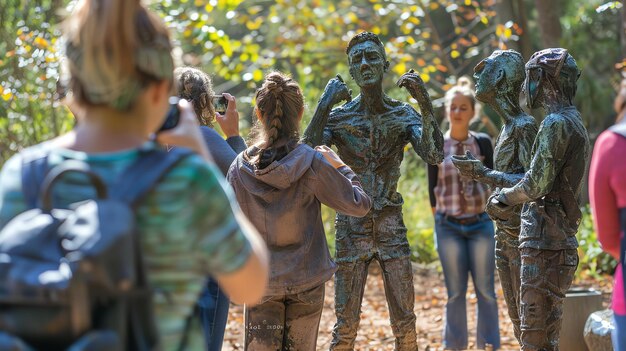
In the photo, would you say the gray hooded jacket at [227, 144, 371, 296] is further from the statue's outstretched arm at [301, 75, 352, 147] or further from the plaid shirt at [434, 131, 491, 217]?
the plaid shirt at [434, 131, 491, 217]

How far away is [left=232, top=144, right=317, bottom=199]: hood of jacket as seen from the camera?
5199 mm

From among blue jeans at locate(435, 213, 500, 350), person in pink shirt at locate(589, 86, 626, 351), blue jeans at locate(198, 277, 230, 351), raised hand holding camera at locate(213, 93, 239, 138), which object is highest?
raised hand holding camera at locate(213, 93, 239, 138)

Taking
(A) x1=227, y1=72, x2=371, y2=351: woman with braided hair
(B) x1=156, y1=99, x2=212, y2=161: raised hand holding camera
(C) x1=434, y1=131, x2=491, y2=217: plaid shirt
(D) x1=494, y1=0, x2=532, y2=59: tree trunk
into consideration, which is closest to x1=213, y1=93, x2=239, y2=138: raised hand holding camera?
(A) x1=227, y1=72, x2=371, y2=351: woman with braided hair

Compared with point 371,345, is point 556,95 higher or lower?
higher

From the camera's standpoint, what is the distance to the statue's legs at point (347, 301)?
6.42 metres

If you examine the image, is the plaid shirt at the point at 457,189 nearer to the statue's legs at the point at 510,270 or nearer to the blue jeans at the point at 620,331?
the statue's legs at the point at 510,270

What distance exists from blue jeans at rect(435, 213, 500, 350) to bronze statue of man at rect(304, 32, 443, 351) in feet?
5.86

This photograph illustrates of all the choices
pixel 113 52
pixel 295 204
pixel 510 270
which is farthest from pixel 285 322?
pixel 113 52

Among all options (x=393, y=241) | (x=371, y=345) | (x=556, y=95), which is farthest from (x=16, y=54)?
(x=556, y=95)

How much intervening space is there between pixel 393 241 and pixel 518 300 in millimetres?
908

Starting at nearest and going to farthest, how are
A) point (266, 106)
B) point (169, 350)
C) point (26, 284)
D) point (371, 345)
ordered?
point (26, 284) → point (169, 350) → point (266, 106) → point (371, 345)

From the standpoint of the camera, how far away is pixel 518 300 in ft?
21.4

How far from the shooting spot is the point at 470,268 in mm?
8391

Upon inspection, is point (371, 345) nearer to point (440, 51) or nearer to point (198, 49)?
point (440, 51)
